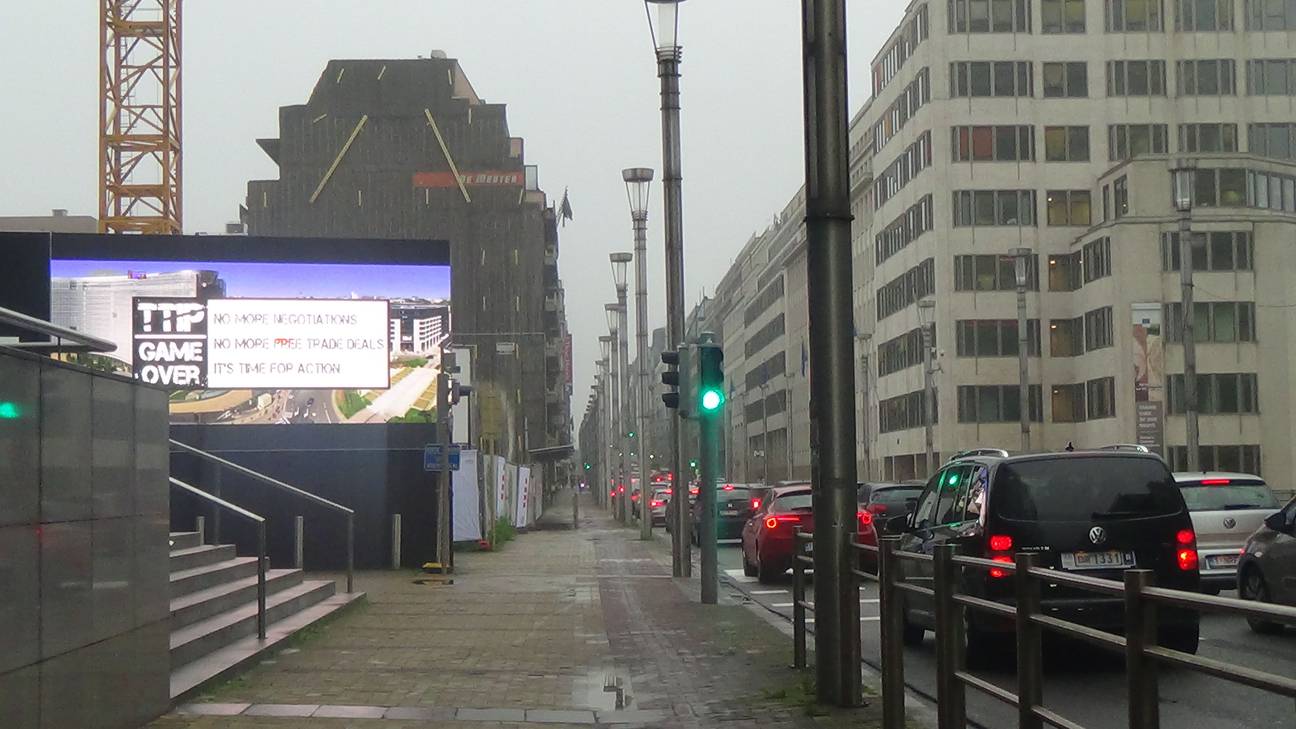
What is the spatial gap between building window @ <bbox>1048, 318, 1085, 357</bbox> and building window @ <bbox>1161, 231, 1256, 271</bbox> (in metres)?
6.69

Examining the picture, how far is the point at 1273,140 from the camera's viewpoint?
7475 cm

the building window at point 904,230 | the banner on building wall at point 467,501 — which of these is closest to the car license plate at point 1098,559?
the banner on building wall at point 467,501

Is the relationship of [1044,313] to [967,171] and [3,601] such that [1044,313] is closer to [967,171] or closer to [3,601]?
[967,171]

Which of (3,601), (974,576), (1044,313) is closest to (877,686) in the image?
(974,576)

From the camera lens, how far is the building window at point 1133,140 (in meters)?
75.4

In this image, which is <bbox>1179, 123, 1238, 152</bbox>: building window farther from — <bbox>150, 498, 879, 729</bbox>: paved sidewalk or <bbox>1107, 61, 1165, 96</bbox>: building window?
<bbox>150, 498, 879, 729</bbox>: paved sidewalk

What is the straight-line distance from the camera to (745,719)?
9859mm

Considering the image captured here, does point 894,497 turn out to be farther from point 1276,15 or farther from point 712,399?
point 1276,15

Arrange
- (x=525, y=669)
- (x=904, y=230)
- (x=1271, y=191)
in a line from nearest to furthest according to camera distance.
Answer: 1. (x=525, y=669)
2. (x=1271, y=191)
3. (x=904, y=230)

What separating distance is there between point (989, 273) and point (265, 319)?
2087 inches

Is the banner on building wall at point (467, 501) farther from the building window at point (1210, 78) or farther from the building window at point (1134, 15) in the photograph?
the building window at point (1210, 78)

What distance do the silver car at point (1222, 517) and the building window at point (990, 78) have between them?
5971 centimetres

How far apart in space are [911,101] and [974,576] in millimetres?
74115

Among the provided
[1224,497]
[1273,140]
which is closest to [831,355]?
[1224,497]
